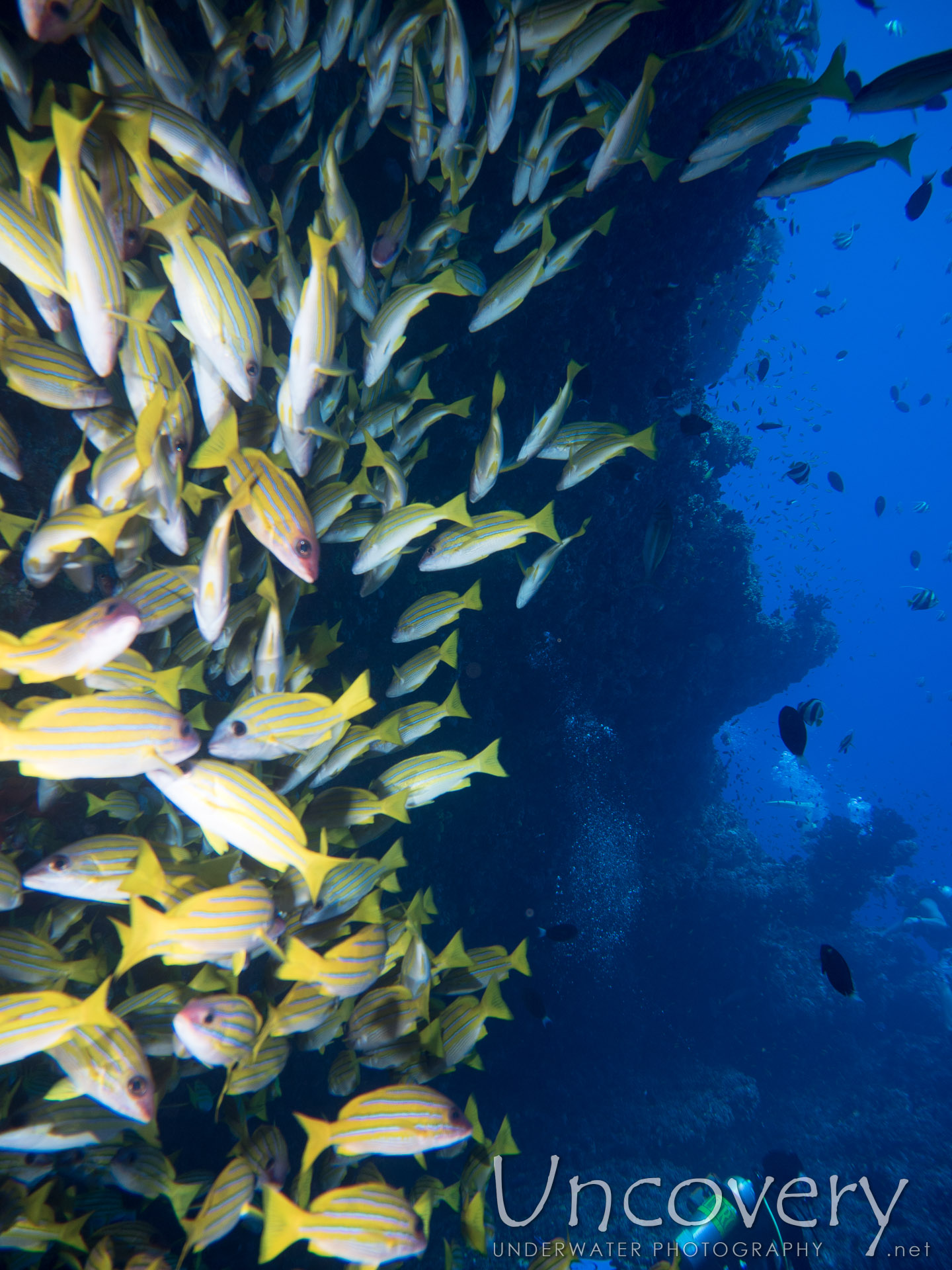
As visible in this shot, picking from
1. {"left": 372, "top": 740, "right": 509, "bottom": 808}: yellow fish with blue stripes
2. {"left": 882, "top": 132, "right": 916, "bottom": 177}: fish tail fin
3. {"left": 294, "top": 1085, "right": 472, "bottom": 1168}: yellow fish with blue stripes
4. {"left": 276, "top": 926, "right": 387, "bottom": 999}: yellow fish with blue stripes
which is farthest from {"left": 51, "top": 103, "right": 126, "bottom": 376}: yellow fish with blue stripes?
{"left": 882, "top": 132, "right": 916, "bottom": 177}: fish tail fin

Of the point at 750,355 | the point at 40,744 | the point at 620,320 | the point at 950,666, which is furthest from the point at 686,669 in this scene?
the point at 950,666

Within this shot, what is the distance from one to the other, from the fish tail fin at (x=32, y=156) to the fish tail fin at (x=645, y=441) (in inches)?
116

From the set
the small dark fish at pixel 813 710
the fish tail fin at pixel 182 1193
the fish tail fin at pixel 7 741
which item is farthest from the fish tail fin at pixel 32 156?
the small dark fish at pixel 813 710

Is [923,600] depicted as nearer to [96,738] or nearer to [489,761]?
[489,761]

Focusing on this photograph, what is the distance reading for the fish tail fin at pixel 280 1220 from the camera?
1.97 meters

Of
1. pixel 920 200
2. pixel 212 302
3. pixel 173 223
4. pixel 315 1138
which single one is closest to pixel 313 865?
pixel 315 1138

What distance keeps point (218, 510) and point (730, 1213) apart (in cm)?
970

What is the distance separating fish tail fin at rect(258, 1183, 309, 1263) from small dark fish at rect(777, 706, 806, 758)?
14.4ft

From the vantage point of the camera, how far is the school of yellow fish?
6.09 ft

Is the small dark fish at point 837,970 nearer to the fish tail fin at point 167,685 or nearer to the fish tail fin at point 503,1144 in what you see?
the fish tail fin at point 503,1144

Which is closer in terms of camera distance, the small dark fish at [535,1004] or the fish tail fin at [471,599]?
the fish tail fin at [471,599]

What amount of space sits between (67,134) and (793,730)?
18.2 ft

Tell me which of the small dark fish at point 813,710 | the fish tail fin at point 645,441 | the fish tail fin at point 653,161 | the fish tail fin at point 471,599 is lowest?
the fish tail fin at point 471,599

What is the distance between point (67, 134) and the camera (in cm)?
160
